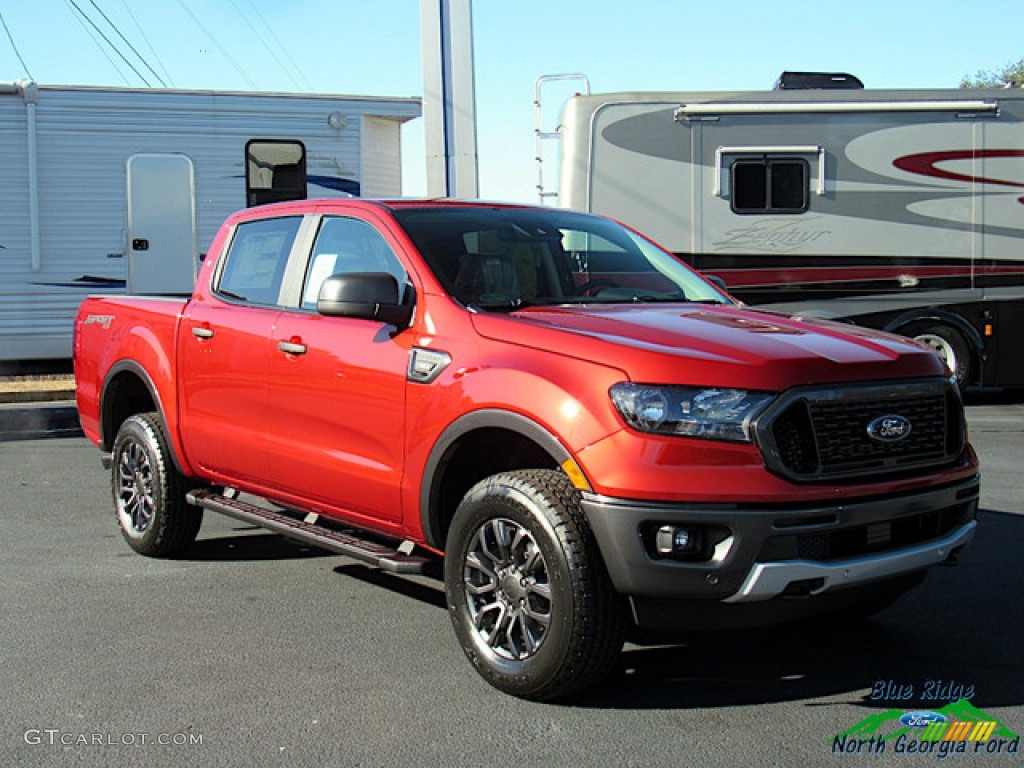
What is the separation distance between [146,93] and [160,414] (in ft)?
26.5

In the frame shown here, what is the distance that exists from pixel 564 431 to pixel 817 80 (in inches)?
408

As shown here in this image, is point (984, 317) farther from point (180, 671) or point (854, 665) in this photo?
point (180, 671)

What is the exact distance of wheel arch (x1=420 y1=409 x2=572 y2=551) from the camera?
13.8 feet

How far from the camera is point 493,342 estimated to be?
172 inches

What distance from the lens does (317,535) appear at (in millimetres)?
5105

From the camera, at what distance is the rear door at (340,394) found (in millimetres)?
4715

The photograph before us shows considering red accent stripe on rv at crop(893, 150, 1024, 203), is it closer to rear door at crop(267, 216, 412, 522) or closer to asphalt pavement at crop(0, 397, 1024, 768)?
asphalt pavement at crop(0, 397, 1024, 768)

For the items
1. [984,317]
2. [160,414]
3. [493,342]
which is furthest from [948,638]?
[984,317]

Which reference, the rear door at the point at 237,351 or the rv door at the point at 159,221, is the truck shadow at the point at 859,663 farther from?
the rv door at the point at 159,221

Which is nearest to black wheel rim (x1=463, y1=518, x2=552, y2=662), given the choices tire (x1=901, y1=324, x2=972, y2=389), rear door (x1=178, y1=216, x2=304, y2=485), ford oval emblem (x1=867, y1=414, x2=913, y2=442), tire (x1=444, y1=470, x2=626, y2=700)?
tire (x1=444, y1=470, x2=626, y2=700)

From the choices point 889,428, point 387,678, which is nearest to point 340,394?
point 387,678

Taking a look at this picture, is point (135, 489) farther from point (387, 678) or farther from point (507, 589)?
point (507, 589)

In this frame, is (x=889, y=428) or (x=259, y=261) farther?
(x=259, y=261)

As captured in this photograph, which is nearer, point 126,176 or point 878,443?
point 878,443
